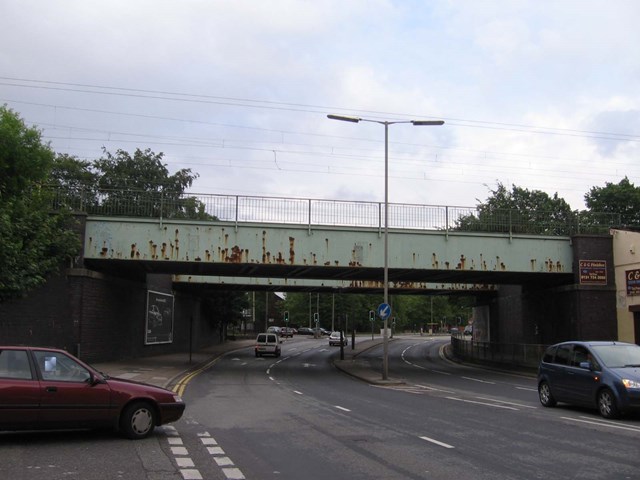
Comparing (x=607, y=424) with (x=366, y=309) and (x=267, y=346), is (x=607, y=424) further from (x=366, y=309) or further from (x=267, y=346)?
(x=366, y=309)

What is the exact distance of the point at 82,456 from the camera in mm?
7934

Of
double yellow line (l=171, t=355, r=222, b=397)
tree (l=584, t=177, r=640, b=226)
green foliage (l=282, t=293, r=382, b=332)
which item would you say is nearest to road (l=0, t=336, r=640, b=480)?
double yellow line (l=171, t=355, r=222, b=397)

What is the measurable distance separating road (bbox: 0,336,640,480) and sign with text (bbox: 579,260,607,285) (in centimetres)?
1391

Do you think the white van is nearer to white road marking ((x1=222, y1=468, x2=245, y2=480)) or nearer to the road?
the road

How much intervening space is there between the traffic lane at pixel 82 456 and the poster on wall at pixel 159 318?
85.4 ft

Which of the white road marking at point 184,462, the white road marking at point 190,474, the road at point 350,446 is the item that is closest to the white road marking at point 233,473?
the road at point 350,446

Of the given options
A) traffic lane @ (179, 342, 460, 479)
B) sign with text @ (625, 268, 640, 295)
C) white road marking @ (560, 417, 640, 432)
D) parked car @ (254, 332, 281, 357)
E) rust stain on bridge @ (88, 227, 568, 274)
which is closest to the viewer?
traffic lane @ (179, 342, 460, 479)

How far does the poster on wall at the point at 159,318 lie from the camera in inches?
1387

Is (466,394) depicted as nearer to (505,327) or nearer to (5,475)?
(5,475)

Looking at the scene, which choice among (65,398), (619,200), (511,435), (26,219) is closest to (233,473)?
(65,398)

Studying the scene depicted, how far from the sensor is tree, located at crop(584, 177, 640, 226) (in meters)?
51.7

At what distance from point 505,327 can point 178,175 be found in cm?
3141

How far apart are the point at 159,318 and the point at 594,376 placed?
96.8 feet

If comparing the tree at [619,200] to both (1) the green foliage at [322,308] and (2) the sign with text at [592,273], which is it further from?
(1) the green foliage at [322,308]
